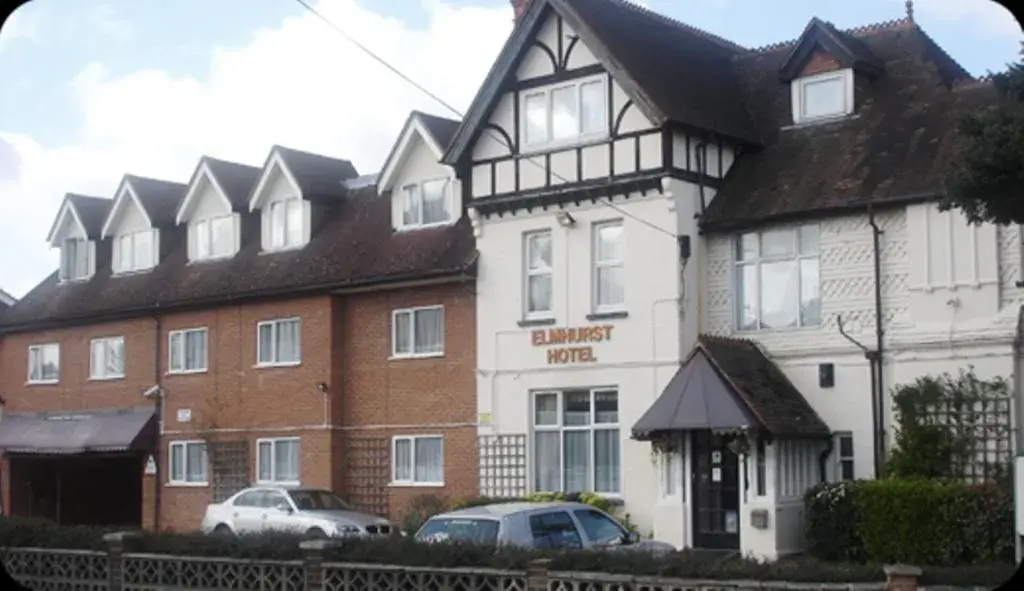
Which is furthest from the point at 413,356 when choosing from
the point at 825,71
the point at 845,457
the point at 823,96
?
the point at 825,71

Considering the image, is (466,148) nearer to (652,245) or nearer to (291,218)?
(652,245)

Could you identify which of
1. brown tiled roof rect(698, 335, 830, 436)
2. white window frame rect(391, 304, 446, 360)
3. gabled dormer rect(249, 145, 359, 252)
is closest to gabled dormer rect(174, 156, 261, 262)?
gabled dormer rect(249, 145, 359, 252)

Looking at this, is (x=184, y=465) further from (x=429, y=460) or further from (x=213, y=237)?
(x=429, y=460)

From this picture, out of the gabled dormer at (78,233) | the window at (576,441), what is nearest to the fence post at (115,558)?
the window at (576,441)

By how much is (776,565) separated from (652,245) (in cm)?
1433

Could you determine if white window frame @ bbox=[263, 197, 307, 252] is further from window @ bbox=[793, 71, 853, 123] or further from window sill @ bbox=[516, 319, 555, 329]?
window @ bbox=[793, 71, 853, 123]

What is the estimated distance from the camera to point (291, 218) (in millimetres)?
37531

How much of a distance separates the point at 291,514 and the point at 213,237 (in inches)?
463

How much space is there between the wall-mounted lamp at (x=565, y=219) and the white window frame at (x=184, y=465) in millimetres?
12457

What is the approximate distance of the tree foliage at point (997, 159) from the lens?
1677cm

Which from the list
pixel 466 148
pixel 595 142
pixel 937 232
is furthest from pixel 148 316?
pixel 937 232

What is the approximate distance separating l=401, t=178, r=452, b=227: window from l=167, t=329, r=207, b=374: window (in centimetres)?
687

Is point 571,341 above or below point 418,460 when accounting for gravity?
above

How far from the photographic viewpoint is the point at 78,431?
133ft
